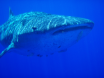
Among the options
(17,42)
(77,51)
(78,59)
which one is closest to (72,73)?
(78,59)

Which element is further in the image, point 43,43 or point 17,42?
point 17,42

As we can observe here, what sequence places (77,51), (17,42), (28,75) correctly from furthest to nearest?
(77,51) → (28,75) → (17,42)

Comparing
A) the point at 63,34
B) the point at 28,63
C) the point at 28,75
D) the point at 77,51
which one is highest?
the point at 77,51

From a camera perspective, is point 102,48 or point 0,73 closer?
point 0,73

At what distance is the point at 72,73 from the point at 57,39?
2403cm

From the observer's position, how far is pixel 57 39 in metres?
3.12

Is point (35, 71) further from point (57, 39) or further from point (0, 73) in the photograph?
point (57, 39)

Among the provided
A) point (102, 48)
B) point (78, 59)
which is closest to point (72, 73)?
point (78, 59)

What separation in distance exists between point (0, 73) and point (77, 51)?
77.5 ft

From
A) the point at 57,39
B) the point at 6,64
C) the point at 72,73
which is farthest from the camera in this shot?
the point at 6,64

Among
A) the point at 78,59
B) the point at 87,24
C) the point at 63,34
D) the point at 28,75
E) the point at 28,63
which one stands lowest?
the point at 63,34

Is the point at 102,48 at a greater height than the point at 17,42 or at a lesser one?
greater

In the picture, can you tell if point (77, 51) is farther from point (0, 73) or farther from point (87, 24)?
point (87, 24)

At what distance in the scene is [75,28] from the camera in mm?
2816
